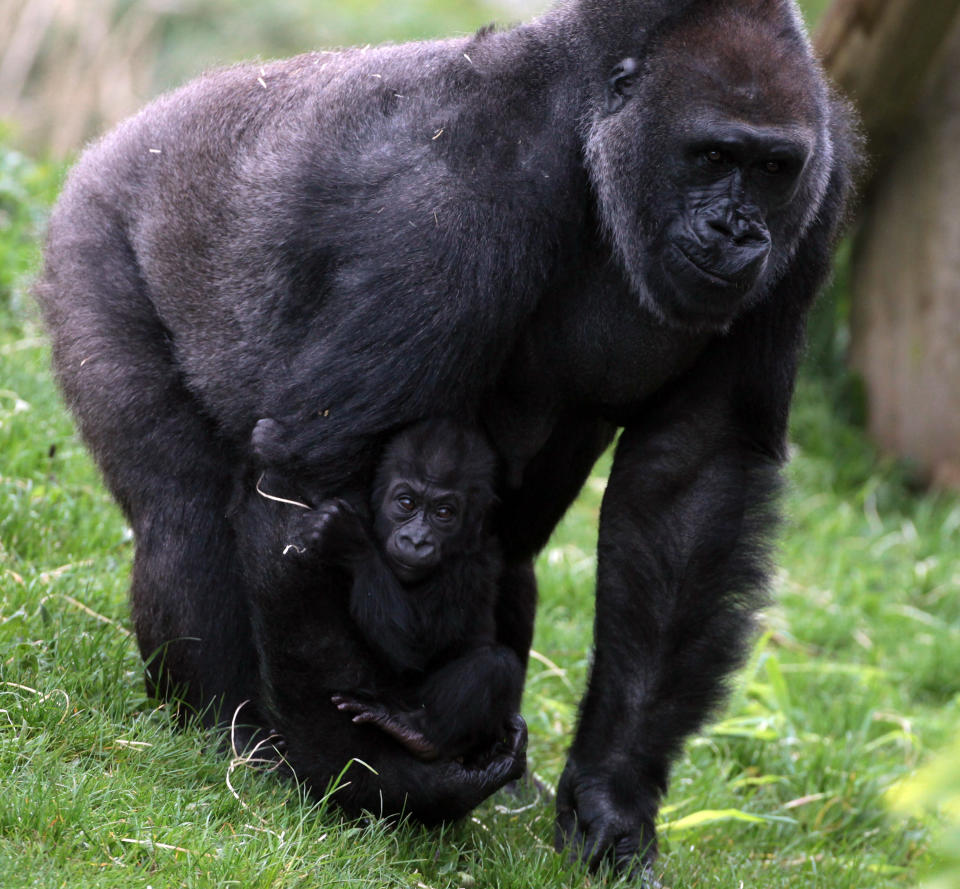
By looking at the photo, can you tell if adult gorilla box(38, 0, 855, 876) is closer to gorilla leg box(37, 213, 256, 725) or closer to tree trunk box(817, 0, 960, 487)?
gorilla leg box(37, 213, 256, 725)

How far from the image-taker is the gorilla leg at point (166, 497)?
3.85 m

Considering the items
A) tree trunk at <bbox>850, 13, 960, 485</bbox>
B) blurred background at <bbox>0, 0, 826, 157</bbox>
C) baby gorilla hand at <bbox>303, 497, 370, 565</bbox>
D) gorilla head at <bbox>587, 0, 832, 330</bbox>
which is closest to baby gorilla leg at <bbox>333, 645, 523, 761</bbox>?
baby gorilla hand at <bbox>303, 497, 370, 565</bbox>

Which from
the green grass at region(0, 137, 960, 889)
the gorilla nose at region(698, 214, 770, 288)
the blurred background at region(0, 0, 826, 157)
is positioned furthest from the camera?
the blurred background at region(0, 0, 826, 157)

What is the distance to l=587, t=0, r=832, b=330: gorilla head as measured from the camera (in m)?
3.59

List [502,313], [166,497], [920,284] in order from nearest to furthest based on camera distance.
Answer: [502,313]
[166,497]
[920,284]

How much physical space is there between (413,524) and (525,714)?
1.50m

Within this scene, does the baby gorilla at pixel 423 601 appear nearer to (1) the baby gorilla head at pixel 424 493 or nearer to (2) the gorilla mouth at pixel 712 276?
(1) the baby gorilla head at pixel 424 493

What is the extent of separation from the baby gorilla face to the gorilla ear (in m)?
1.17

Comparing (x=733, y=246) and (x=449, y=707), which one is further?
(x=449, y=707)

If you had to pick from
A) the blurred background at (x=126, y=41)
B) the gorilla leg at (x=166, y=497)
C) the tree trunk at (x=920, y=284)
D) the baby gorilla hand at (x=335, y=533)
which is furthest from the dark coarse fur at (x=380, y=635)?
the blurred background at (x=126, y=41)

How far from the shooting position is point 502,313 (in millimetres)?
3527

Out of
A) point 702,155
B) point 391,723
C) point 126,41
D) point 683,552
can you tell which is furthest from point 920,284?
point 126,41

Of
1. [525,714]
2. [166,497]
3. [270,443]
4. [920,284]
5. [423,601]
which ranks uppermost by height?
[270,443]

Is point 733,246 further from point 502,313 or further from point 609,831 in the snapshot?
point 609,831
